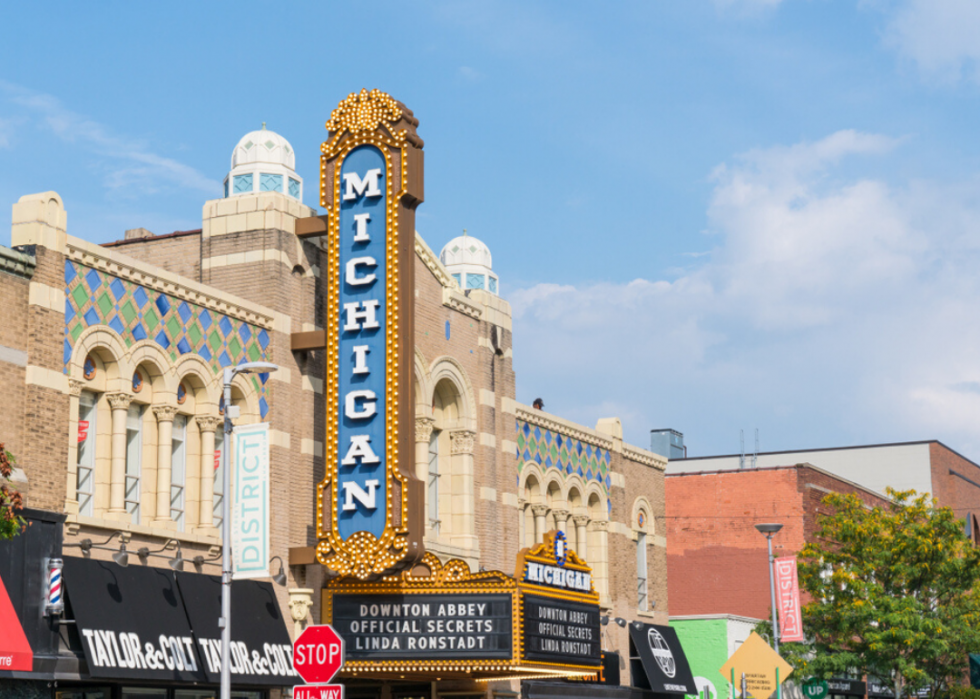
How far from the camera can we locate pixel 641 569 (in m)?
43.7

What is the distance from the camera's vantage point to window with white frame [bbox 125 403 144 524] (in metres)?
25.2

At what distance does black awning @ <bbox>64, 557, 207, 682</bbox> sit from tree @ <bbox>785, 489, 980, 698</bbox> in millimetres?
22880

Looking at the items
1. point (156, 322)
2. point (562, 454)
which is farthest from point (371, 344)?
point (562, 454)

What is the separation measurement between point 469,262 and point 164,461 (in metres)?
14.4

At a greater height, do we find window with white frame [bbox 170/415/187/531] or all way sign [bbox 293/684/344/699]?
window with white frame [bbox 170/415/187/531]

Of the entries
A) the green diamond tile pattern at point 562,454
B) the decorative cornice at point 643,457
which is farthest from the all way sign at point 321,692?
the decorative cornice at point 643,457

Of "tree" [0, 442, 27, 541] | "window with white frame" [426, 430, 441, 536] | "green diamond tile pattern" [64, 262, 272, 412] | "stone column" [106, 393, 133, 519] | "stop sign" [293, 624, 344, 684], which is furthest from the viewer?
"window with white frame" [426, 430, 441, 536]

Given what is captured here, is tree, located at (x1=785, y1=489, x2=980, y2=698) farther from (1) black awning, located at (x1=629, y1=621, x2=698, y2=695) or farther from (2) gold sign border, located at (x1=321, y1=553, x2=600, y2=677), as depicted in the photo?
(2) gold sign border, located at (x1=321, y1=553, x2=600, y2=677)

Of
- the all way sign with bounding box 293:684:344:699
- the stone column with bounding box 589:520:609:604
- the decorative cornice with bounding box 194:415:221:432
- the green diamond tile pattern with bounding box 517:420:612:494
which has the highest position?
the green diamond tile pattern with bounding box 517:420:612:494

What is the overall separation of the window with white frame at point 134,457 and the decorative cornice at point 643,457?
20514 millimetres

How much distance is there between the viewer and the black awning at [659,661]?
40906 mm

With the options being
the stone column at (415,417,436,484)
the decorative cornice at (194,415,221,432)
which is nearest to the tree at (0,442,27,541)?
the decorative cornice at (194,415,221,432)

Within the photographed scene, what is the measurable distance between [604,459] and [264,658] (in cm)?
1767

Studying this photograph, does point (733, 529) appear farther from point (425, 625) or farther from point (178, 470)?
point (178, 470)
